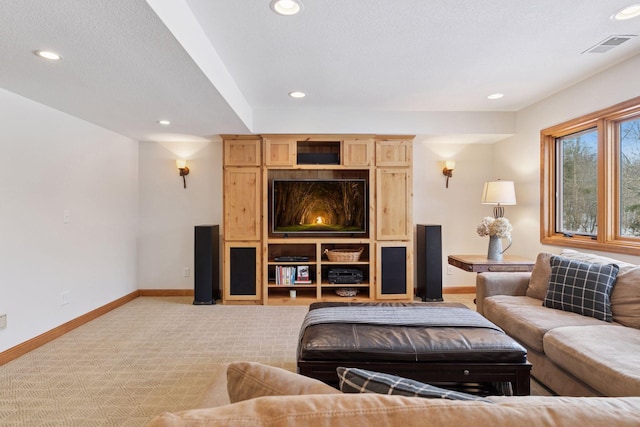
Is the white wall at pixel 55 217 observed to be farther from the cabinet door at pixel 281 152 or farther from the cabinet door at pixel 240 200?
the cabinet door at pixel 281 152

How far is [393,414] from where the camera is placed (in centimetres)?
59

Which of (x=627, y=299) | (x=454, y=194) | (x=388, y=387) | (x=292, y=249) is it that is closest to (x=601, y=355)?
(x=627, y=299)

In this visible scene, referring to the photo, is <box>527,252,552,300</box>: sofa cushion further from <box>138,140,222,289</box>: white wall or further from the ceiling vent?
<box>138,140,222,289</box>: white wall

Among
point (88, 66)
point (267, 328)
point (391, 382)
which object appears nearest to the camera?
point (391, 382)

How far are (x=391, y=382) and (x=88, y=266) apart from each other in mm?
4050

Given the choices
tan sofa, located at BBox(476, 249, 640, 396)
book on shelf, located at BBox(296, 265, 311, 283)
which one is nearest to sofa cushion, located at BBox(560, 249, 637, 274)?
tan sofa, located at BBox(476, 249, 640, 396)

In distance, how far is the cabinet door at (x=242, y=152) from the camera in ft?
14.5

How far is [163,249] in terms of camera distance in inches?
191

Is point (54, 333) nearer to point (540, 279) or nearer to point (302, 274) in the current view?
point (302, 274)

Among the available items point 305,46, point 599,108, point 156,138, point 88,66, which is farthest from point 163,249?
point 599,108

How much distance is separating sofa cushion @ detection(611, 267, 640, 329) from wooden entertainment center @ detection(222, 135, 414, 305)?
2295 millimetres

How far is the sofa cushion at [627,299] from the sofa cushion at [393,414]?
2.12 meters

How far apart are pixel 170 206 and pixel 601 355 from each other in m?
4.76

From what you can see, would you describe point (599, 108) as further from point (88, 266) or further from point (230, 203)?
point (88, 266)
